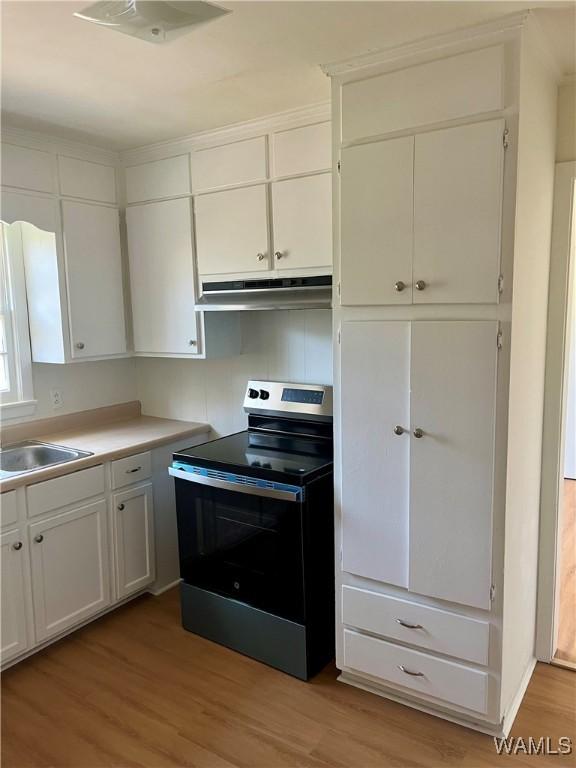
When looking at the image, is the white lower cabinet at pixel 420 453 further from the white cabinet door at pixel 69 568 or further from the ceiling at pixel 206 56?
the white cabinet door at pixel 69 568

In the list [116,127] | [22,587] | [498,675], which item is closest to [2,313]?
[116,127]

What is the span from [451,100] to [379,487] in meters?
1.35

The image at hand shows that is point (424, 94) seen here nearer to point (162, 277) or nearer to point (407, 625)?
point (162, 277)

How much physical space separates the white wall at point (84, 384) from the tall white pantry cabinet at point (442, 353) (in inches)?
66.8

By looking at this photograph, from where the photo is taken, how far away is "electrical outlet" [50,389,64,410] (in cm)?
314

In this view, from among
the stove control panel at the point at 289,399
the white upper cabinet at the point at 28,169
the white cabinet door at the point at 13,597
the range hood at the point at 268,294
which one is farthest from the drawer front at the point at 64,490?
the white upper cabinet at the point at 28,169

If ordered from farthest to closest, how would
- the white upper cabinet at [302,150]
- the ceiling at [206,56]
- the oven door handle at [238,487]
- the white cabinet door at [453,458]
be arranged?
the white upper cabinet at [302,150] < the oven door handle at [238,487] < the white cabinet door at [453,458] < the ceiling at [206,56]

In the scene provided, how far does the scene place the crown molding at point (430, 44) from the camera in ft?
5.75

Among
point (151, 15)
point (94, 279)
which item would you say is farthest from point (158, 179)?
point (151, 15)

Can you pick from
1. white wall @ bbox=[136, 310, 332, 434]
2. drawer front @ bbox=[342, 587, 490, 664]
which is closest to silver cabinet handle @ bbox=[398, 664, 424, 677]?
drawer front @ bbox=[342, 587, 490, 664]

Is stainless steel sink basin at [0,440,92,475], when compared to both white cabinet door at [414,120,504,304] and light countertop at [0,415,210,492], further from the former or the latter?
white cabinet door at [414,120,504,304]

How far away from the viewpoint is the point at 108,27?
1673 mm

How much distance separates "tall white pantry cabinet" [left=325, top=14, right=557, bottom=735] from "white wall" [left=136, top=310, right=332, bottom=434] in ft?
2.13

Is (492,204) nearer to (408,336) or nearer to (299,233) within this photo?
(408,336)
